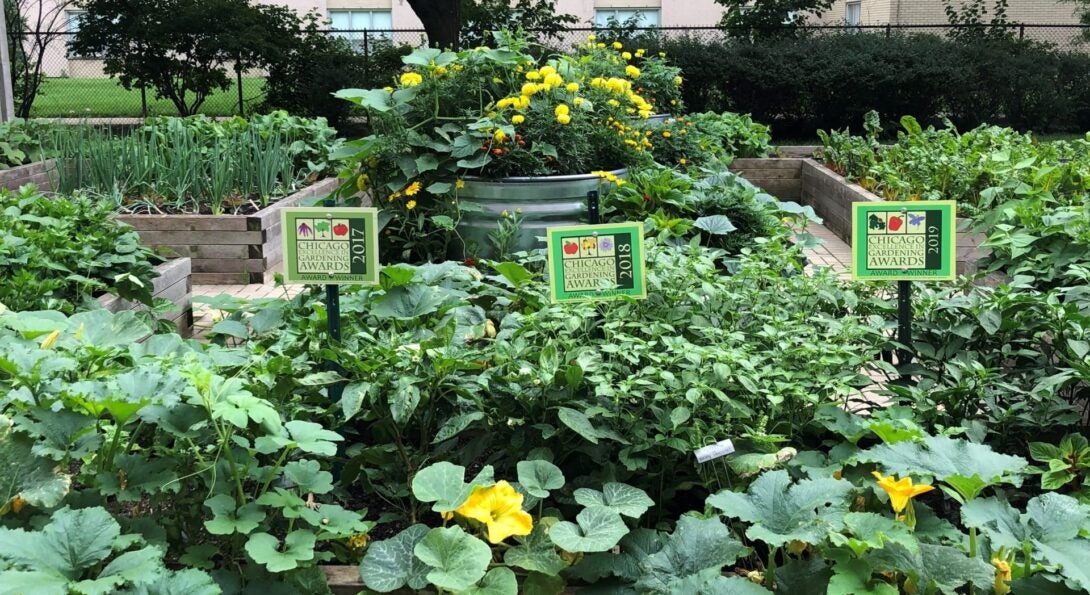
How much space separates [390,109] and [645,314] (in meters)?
2.34

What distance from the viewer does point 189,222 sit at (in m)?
5.83

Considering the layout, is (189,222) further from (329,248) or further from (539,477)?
(539,477)

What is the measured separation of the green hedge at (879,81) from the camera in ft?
42.3

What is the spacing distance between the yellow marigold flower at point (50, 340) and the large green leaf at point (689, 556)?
4.17 ft

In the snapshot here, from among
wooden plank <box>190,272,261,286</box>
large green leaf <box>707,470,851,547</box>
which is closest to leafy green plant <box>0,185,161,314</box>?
wooden plank <box>190,272,261,286</box>

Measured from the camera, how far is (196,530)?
185cm

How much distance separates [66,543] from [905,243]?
1.84 m

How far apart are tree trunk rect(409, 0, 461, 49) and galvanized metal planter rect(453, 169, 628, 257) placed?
28.1 feet

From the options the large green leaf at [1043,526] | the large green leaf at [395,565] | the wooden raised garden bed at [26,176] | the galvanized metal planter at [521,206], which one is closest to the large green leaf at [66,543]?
the large green leaf at [395,565]

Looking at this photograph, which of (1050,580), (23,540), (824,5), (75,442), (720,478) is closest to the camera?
(23,540)

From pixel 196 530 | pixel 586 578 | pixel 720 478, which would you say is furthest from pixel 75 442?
pixel 720 478

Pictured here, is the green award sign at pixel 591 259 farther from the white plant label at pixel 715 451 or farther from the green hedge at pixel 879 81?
the green hedge at pixel 879 81

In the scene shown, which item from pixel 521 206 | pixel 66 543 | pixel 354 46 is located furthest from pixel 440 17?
pixel 66 543

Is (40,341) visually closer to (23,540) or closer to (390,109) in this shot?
(23,540)
